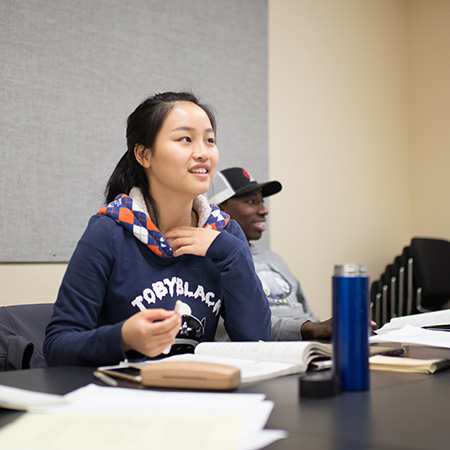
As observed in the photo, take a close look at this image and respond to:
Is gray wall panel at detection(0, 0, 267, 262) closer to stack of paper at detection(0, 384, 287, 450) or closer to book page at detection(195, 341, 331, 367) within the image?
book page at detection(195, 341, 331, 367)

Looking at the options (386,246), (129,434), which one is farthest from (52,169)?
(386,246)

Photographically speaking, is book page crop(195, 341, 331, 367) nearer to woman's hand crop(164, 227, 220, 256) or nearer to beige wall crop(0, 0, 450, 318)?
woman's hand crop(164, 227, 220, 256)

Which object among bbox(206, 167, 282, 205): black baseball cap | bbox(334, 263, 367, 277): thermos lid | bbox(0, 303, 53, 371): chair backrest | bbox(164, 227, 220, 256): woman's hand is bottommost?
bbox(0, 303, 53, 371): chair backrest

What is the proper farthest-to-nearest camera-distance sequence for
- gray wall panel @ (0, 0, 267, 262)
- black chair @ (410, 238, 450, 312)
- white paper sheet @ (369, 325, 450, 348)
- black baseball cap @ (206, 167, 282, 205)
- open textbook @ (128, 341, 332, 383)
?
1. black chair @ (410, 238, 450, 312)
2. black baseball cap @ (206, 167, 282, 205)
3. gray wall panel @ (0, 0, 267, 262)
4. white paper sheet @ (369, 325, 450, 348)
5. open textbook @ (128, 341, 332, 383)

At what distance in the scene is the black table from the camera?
23.4 inches

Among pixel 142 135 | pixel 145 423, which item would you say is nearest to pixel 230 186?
pixel 142 135

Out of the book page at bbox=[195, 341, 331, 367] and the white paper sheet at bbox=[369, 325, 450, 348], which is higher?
the book page at bbox=[195, 341, 331, 367]

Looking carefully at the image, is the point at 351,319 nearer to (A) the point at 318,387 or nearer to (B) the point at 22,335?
(A) the point at 318,387

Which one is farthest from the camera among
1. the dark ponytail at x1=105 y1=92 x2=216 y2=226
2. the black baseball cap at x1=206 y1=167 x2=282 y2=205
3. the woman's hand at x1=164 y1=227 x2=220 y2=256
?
the black baseball cap at x1=206 y1=167 x2=282 y2=205

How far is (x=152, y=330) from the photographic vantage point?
981 mm

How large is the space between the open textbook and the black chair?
2.55m

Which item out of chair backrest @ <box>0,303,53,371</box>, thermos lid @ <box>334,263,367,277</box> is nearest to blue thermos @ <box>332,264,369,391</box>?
thermos lid @ <box>334,263,367,277</box>

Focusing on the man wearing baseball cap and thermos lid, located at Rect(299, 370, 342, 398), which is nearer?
thermos lid, located at Rect(299, 370, 342, 398)

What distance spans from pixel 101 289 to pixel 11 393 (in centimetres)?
64
